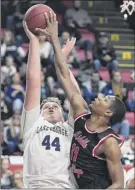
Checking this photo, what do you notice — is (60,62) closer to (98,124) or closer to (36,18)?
(36,18)

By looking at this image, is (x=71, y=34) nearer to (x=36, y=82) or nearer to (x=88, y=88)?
(x=88, y=88)

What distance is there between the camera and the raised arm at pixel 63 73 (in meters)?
5.14

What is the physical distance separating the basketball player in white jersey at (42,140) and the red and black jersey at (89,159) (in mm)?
130

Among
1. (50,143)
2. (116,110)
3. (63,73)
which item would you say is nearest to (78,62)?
(63,73)

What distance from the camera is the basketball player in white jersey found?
5105 mm

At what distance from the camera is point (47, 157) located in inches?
202

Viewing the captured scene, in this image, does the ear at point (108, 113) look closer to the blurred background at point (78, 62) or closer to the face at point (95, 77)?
the blurred background at point (78, 62)

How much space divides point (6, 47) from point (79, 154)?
23.5ft

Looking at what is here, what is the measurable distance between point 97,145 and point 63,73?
0.72m

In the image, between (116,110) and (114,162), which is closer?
(114,162)

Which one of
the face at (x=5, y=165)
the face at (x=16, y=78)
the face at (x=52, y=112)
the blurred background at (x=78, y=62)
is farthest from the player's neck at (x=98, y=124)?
the face at (x=16, y=78)

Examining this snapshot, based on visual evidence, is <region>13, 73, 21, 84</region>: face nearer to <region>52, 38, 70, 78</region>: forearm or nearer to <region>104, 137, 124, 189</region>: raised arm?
<region>52, 38, 70, 78</region>: forearm

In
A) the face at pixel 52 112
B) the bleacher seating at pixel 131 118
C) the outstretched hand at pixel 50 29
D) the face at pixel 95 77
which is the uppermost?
the outstretched hand at pixel 50 29

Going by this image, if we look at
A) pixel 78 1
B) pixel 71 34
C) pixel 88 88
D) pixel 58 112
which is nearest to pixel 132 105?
pixel 88 88
